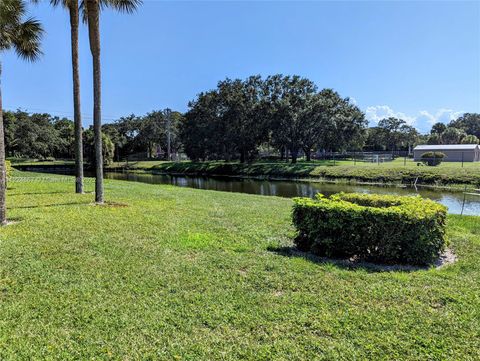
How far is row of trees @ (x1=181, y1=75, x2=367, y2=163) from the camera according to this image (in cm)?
4000

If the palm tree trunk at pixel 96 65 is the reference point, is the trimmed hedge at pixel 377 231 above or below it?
below

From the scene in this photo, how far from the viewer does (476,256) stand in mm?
6004

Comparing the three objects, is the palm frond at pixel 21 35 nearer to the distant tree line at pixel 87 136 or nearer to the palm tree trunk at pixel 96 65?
the palm tree trunk at pixel 96 65

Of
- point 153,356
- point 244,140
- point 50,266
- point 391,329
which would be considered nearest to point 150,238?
point 50,266

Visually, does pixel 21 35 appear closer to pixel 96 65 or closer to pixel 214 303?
pixel 96 65

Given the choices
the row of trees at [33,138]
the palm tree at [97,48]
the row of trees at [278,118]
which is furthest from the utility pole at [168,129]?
the palm tree at [97,48]

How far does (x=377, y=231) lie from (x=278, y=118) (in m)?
35.6

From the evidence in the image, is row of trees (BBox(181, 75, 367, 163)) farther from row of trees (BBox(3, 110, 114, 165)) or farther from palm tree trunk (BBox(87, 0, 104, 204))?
palm tree trunk (BBox(87, 0, 104, 204))

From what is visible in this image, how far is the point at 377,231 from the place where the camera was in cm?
544

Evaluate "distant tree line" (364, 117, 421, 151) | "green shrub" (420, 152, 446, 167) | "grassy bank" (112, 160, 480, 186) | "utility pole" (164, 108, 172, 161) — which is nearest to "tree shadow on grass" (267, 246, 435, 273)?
"grassy bank" (112, 160, 480, 186)

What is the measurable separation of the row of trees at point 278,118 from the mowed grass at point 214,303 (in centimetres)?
3432

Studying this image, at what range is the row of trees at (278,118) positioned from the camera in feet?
131

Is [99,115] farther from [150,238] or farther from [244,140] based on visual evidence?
[244,140]

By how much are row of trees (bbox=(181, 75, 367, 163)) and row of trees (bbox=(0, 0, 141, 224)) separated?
92.5 ft
